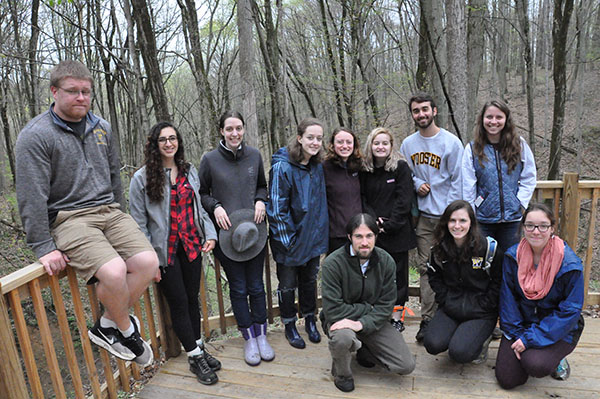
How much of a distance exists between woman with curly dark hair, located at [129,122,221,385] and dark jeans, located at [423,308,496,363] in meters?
1.62

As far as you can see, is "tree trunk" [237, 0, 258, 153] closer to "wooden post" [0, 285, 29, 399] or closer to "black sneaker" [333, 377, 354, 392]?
"black sneaker" [333, 377, 354, 392]

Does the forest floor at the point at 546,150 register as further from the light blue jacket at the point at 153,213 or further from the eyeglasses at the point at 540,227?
the eyeglasses at the point at 540,227

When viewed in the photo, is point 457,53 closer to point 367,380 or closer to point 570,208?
point 570,208

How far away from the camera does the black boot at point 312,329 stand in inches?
133

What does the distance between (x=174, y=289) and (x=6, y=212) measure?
34.3 ft

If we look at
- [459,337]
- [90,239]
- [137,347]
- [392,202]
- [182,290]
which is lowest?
[459,337]

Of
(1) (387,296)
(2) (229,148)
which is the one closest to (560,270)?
(1) (387,296)

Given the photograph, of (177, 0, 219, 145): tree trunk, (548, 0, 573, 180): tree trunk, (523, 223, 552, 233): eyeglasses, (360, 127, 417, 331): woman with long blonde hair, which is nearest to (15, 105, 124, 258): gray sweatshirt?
(360, 127, 417, 331): woman with long blonde hair

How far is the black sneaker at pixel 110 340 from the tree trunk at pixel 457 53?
12.9ft

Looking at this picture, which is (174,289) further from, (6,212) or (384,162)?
(6,212)

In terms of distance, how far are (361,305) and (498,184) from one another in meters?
1.40

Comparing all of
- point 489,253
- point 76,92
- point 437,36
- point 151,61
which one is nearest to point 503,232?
point 489,253

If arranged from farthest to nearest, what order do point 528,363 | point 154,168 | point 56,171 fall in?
point 154,168 → point 528,363 → point 56,171

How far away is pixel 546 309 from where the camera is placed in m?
2.69
